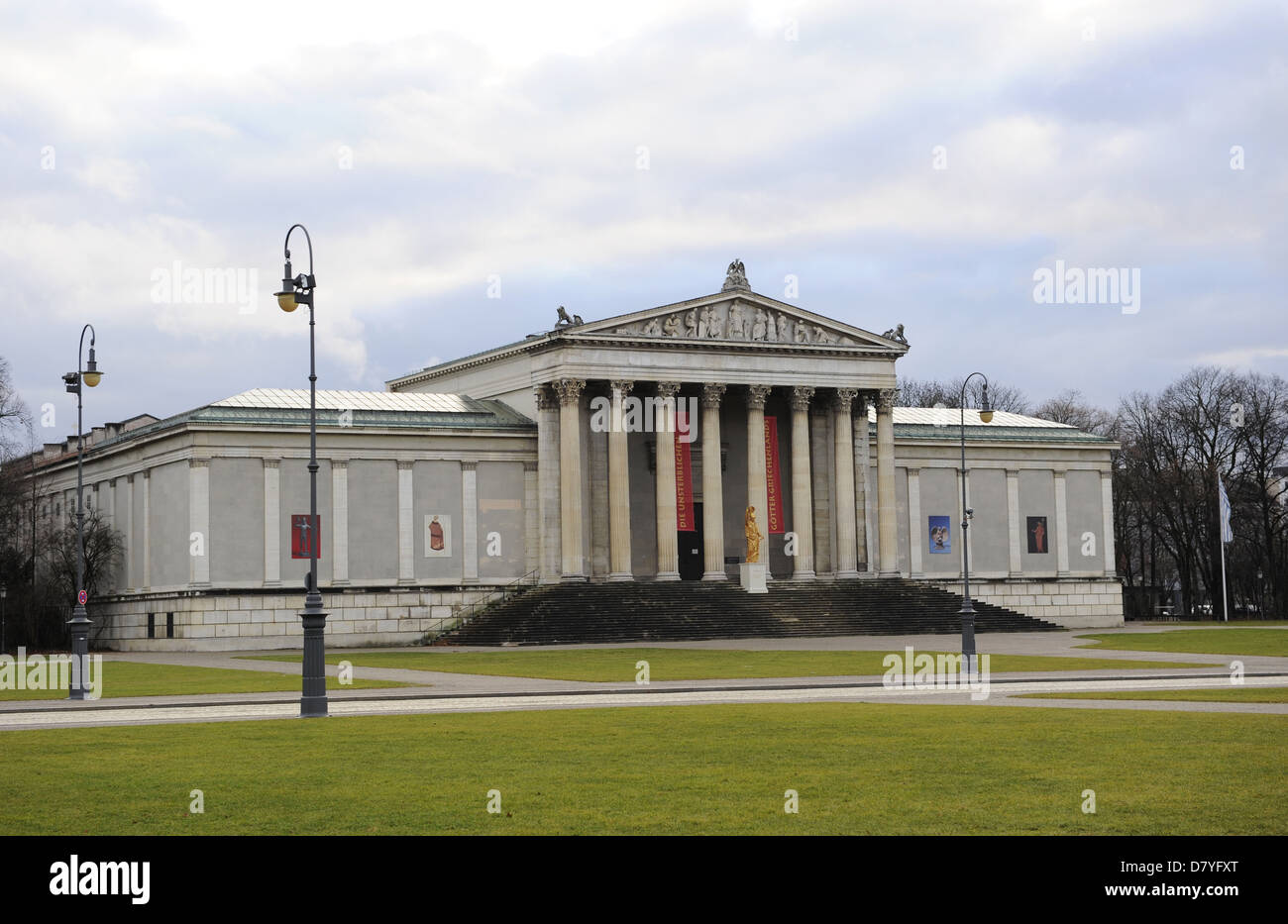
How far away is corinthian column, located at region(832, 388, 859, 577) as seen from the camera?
99750mm

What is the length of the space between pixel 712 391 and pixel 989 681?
50.1m

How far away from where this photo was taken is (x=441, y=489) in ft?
306

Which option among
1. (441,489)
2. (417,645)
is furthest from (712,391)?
(417,645)

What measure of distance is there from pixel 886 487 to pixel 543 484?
857 inches

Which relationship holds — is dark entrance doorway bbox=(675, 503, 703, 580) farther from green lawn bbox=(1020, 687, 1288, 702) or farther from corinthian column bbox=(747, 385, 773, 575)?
green lawn bbox=(1020, 687, 1288, 702)

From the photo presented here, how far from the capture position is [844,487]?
100438 millimetres

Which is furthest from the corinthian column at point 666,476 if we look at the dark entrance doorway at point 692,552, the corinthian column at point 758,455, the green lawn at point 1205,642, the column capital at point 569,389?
the green lawn at point 1205,642

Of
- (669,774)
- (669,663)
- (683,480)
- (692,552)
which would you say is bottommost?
(669,663)

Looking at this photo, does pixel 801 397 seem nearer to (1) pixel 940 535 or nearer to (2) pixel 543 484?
(2) pixel 543 484

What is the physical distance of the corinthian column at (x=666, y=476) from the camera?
93.6 m

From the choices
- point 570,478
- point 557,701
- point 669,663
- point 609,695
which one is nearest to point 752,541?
point 570,478

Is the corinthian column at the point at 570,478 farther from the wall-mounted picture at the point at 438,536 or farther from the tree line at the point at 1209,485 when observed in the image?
the tree line at the point at 1209,485

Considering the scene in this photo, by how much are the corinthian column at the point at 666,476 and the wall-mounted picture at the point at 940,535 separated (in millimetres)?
22101
